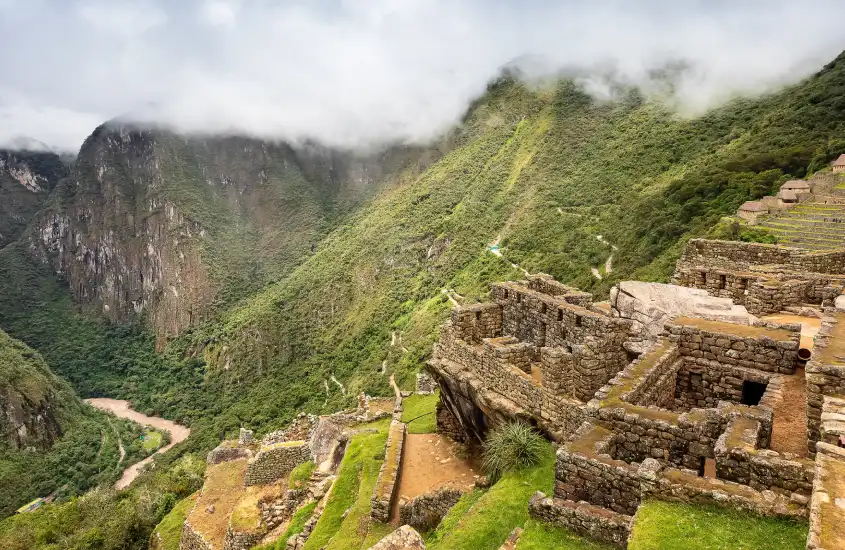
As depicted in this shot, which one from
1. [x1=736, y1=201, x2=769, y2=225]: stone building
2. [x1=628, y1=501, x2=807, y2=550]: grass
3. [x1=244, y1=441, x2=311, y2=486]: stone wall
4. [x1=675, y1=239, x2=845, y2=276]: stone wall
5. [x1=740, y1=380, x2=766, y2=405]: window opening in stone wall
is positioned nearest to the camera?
[x1=628, y1=501, x2=807, y2=550]: grass

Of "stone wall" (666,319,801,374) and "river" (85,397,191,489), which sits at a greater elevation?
"stone wall" (666,319,801,374)

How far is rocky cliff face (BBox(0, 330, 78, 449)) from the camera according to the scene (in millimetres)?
93250

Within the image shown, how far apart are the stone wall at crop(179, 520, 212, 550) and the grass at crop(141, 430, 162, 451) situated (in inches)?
3218

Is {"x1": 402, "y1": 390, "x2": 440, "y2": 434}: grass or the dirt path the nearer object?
the dirt path

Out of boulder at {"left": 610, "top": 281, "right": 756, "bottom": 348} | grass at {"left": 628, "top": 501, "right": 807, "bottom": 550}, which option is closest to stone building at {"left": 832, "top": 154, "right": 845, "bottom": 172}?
boulder at {"left": 610, "top": 281, "right": 756, "bottom": 348}

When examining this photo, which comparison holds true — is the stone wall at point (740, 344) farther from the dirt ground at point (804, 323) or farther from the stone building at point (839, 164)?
the stone building at point (839, 164)

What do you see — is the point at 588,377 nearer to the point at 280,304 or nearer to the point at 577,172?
the point at 577,172

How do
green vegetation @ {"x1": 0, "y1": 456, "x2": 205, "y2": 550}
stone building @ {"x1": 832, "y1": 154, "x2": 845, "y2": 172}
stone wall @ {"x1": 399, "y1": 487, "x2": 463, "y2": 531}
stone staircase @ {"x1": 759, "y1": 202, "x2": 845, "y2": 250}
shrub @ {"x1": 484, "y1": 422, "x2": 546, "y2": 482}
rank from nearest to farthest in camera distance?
shrub @ {"x1": 484, "y1": 422, "x2": 546, "y2": 482}
stone wall @ {"x1": 399, "y1": 487, "x2": 463, "y2": 531}
green vegetation @ {"x1": 0, "y1": 456, "x2": 205, "y2": 550}
stone staircase @ {"x1": 759, "y1": 202, "x2": 845, "y2": 250}
stone building @ {"x1": 832, "y1": 154, "x2": 845, "y2": 172}

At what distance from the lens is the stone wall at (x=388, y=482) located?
1116cm

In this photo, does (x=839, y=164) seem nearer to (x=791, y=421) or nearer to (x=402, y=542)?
(x=791, y=421)

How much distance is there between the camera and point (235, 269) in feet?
618

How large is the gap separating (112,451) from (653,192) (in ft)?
308

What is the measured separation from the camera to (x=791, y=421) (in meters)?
5.94

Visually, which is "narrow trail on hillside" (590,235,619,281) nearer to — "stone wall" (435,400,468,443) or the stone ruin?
the stone ruin
